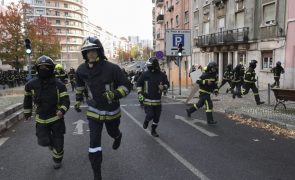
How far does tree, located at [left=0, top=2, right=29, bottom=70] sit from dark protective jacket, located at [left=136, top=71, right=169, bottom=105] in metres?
29.6

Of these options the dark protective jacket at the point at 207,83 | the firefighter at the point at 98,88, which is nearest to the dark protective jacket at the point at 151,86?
the dark protective jacket at the point at 207,83

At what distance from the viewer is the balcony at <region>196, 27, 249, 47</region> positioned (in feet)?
87.9

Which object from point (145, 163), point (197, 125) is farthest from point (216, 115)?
point (145, 163)

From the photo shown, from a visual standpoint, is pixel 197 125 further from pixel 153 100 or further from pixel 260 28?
pixel 260 28

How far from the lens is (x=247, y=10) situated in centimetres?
2655

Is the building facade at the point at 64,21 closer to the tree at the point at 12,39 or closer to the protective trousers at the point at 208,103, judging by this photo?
the tree at the point at 12,39

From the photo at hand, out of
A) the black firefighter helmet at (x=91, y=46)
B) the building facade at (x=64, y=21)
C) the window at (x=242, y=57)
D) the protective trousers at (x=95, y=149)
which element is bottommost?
the protective trousers at (x=95, y=149)

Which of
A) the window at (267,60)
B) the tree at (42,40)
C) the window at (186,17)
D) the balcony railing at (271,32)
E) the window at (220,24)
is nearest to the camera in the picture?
the balcony railing at (271,32)

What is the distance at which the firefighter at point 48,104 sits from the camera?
18.4ft

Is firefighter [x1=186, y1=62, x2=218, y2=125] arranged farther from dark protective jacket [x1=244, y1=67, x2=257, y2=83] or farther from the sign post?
the sign post

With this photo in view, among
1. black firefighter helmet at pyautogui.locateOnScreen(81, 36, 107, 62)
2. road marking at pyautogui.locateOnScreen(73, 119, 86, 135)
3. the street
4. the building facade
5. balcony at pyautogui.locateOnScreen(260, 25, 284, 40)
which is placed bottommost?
road marking at pyautogui.locateOnScreen(73, 119, 86, 135)

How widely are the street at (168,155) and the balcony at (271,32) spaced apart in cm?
1474

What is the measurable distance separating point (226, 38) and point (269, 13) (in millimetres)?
5833

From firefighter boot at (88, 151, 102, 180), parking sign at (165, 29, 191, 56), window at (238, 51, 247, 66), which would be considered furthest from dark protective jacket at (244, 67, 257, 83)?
window at (238, 51, 247, 66)
